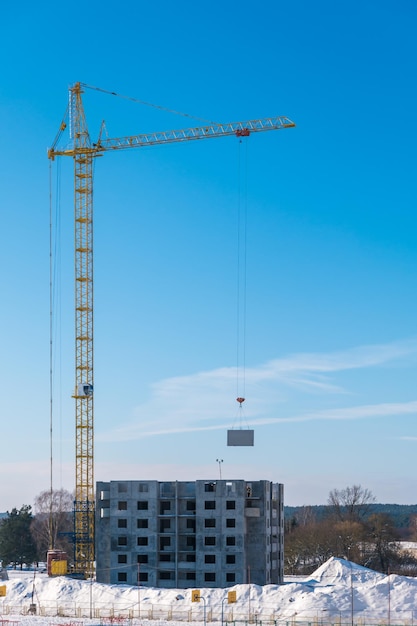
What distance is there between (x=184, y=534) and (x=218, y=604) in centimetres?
2115

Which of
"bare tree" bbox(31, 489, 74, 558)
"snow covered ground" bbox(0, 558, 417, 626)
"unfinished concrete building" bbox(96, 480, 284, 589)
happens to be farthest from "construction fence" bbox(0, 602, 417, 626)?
"bare tree" bbox(31, 489, 74, 558)

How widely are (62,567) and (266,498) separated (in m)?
29.5

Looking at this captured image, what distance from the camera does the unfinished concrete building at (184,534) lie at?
104188mm

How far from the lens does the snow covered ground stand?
81.4m

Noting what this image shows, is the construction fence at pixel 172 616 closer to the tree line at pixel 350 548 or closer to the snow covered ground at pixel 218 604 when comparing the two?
the snow covered ground at pixel 218 604

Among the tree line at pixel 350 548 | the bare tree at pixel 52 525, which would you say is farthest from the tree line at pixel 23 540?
the tree line at pixel 350 548

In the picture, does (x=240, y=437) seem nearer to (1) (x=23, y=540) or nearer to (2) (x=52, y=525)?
(1) (x=23, y=540)

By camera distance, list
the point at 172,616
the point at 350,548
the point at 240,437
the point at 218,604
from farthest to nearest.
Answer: the point at 350,548 < the point at 240,437 < the point at 218,604 < the point at 172,616

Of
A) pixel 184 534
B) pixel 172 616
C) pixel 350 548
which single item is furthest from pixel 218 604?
pixel 350 548

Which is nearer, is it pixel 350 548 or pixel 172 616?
pixel 172 616

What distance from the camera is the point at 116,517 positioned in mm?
106750

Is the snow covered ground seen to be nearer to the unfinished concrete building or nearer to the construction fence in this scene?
the construction fence

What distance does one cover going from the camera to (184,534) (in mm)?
105812

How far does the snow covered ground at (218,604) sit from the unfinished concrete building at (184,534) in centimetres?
1044
